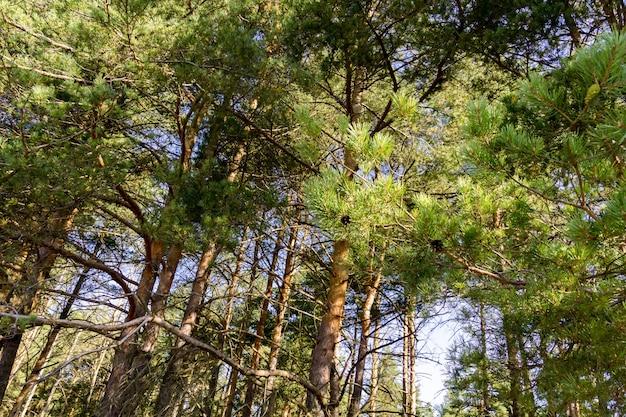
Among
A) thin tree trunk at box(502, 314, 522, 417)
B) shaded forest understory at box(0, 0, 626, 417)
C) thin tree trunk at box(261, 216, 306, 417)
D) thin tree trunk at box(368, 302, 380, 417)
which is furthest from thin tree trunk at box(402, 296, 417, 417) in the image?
thin tree trunk at box(261, 216, 306, 417)

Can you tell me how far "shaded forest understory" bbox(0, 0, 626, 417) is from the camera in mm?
2580

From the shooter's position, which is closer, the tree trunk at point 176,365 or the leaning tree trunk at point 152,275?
the tree trunk at point 176,365

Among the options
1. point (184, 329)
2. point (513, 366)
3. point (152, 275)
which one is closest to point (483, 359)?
point (513, 366)

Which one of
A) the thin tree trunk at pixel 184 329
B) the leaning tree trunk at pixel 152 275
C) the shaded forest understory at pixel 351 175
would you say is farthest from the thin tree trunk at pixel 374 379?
the leaning tree trunk at pixel 152 275

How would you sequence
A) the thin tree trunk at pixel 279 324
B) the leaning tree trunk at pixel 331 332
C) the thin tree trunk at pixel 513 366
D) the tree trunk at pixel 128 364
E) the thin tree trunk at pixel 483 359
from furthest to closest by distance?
1. the thin tree trunk at pixel 483 359
2. the thin tree trunk at pixel 513 366
3. the leaning tree trunk at pixel 331 332
4. the tree trunk at pixel 128 364
5. the thin tree trunk at pixel 279 324

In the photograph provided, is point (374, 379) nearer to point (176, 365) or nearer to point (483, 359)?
point (483, 359)

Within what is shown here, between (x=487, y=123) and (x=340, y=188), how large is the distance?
0.99 m

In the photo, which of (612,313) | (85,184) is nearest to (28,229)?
(85,184)

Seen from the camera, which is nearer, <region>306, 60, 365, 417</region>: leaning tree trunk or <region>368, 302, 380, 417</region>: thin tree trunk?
<region>306, 60, 365, 417</region>: leaning tree trunk

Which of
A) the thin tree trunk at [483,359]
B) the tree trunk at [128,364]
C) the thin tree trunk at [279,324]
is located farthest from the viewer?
the thin tree trunk at [483,359]

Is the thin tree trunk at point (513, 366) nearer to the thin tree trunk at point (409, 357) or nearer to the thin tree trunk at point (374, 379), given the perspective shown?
the thin tree trunk at point (409, 357)

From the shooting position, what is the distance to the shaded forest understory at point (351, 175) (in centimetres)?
258

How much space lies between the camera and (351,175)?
4469 mm

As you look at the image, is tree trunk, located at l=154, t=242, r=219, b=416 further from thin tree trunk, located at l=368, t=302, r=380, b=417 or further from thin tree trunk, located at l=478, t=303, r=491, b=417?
thin tree trunk, located at l=478, t=303, r=491, b=417
